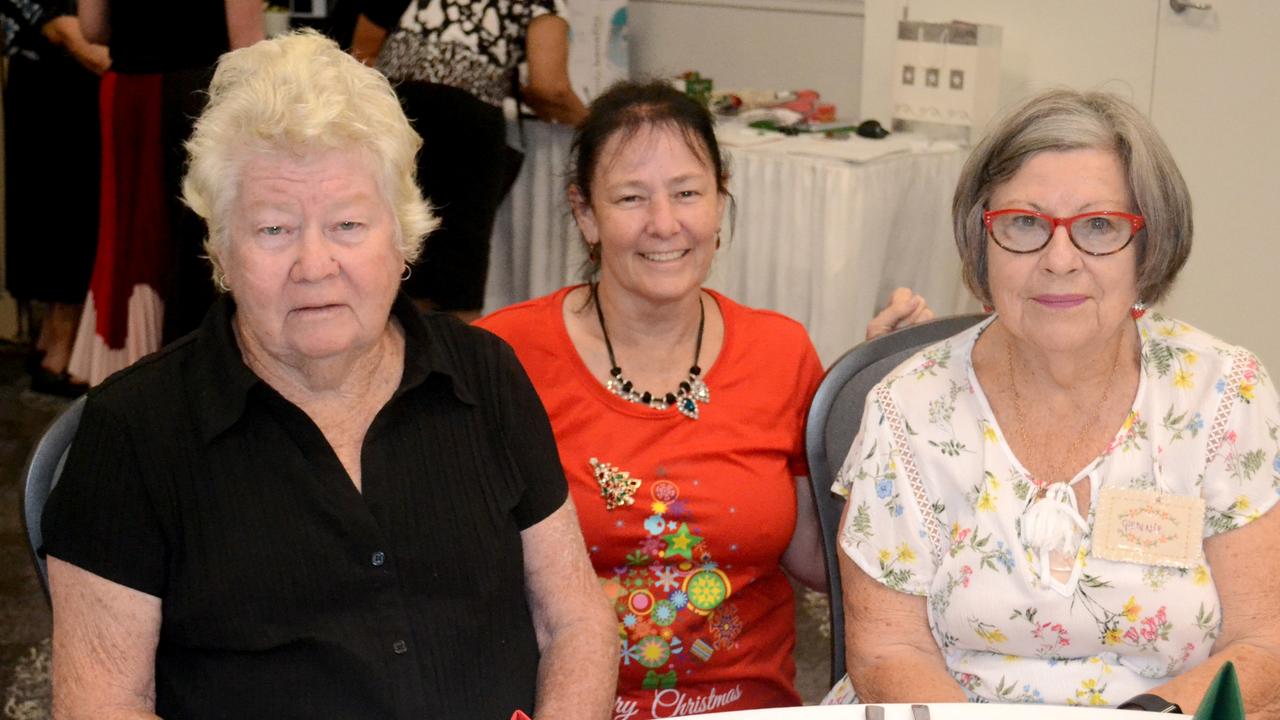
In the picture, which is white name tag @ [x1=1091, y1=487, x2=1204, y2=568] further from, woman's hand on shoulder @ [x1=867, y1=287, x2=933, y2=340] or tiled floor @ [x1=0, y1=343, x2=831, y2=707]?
tiled floor @ [x1=0, y1=343, x2=831, y2=707]

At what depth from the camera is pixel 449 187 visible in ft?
13.3

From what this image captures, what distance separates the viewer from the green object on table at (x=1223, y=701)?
97 centimetres

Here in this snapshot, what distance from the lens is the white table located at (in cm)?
141

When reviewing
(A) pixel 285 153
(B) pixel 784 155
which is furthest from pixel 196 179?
(B) pixel 784 155

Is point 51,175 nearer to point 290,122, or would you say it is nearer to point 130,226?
point 130,226

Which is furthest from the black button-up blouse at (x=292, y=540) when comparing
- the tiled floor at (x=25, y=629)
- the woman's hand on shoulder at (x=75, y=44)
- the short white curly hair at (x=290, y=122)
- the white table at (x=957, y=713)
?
the woman's hand on shoulder at (x=75, y=44)

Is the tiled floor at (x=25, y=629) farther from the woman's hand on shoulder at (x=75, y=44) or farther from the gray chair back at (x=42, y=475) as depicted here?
the woman's hand on shoulder at (x=75, y=44)

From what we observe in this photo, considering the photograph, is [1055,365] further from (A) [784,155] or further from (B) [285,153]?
(A) [784,155]

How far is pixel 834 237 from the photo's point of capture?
434cm

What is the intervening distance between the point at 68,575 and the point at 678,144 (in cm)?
111

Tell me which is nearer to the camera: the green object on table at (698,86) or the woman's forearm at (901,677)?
the woman's forearm at (901,677)

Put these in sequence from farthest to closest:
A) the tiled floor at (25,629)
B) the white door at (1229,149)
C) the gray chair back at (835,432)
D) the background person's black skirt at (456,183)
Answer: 1. the white door at (1229,149)
2. the background person's black skirt at (456,183)
3. the tiled floor at (25,629)
4. the gray chair back at (835,432)

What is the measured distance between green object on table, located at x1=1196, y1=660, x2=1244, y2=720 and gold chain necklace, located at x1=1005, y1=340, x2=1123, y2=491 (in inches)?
32.7

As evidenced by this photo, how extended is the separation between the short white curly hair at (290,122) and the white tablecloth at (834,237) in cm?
240
